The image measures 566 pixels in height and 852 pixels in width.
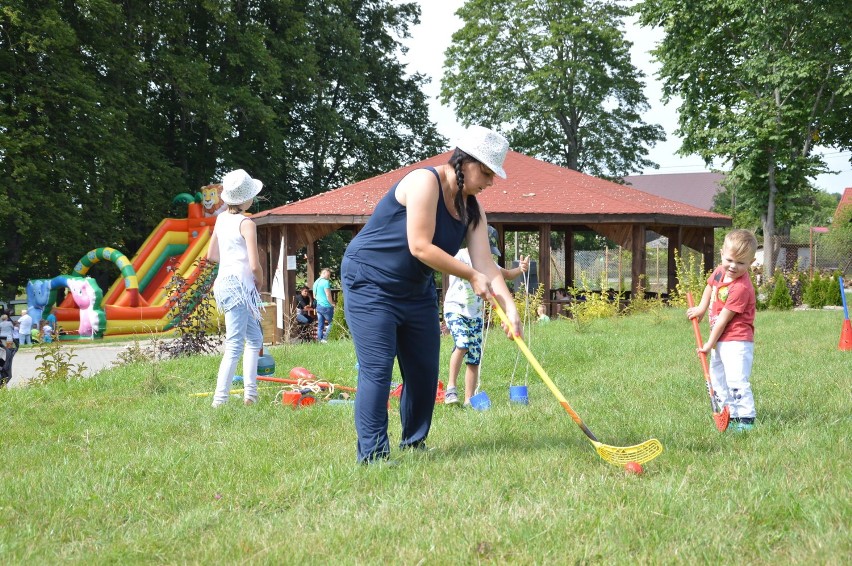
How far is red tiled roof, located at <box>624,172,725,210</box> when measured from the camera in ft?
263

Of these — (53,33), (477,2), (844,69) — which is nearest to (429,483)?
(53,33)

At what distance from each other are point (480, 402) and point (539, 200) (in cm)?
1422

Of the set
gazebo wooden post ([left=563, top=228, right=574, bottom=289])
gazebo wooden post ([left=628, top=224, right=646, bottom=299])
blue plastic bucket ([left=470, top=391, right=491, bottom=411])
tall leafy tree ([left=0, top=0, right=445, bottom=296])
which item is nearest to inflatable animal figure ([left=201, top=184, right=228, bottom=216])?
tall leafy tree ([left=0, top=0, right=445, bottom=296])

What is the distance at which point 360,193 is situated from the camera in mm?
20422

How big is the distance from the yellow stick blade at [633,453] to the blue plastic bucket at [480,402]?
209 cm

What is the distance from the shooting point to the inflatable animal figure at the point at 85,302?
2162cm

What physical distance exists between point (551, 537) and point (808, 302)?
1886 centimetres

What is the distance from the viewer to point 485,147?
4.03m

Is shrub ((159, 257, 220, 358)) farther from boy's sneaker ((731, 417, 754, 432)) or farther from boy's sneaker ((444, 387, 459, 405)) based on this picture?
boy's sneaker ((731, 417, 754, 432))

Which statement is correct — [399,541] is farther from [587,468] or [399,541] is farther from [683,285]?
[683,285]

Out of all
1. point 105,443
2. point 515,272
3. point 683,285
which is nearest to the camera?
point 105,443

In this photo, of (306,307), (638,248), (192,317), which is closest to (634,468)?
(192,317)

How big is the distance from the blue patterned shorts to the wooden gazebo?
1211cm

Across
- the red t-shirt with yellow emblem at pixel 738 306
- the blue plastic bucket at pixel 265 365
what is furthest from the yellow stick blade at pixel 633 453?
the blue plastic bucket at pixel 265 365
